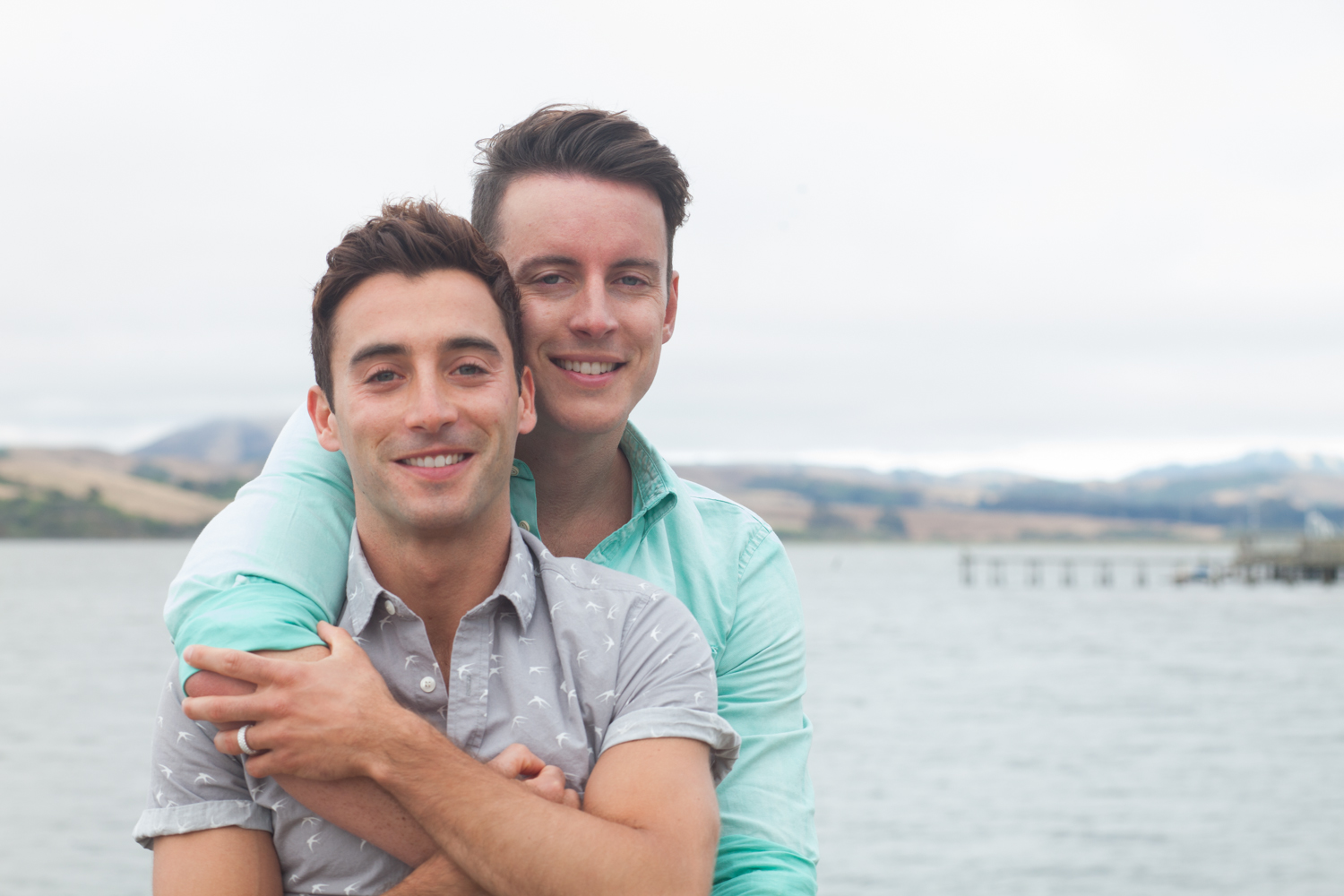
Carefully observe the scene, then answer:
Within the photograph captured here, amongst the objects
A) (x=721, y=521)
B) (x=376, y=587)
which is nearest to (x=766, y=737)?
(x=721, y=521)

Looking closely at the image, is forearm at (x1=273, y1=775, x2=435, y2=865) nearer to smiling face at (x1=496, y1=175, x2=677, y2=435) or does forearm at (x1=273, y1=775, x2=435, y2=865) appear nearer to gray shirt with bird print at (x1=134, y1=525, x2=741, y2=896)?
gray shirt with bird print at (x1=134, y1=525, x2=741, y2=896)

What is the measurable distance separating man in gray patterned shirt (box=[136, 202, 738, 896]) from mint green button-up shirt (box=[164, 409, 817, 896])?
121mm

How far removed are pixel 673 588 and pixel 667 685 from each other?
84 centimetres

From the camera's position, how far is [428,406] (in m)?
3.24

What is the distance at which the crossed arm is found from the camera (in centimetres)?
293

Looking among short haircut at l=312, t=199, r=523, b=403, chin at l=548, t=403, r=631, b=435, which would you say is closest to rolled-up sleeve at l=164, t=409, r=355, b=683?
short haircut at l=312, t=199, r=523, b=403

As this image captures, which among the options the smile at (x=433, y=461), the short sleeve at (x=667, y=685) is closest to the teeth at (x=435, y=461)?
the smile at (x=433, y=461)

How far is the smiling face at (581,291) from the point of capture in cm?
412

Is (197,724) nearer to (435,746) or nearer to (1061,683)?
(435,746)

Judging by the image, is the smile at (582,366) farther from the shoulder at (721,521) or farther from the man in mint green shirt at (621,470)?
the shoulder at (721,521)

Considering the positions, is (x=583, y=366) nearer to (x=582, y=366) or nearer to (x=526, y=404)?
(x=582, y=366)

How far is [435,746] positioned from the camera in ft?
9.94

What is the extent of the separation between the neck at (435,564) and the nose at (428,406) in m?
0.32

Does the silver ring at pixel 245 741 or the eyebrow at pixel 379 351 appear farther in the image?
the eyebrow at pixel 379 351
